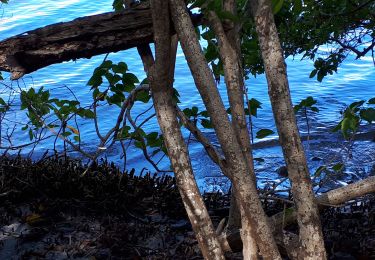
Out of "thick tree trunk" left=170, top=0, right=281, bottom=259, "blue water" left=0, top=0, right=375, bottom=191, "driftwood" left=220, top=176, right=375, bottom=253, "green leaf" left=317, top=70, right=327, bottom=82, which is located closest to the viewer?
"thick tree trunk" left=170, top=0, right=281, bottom=259

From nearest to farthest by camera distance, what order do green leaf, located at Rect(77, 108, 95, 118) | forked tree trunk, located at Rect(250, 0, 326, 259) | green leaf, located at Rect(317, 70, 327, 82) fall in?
1. forked tree trunk, located at Rect(250, 0, 326, 259)
2. green leaf, located at Rect(77, 108, 95, 118)
3. green leaf, located at Rect(317, 70, 327, 82)

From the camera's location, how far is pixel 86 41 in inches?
92.2

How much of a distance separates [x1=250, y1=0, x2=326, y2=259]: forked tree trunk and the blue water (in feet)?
13.0

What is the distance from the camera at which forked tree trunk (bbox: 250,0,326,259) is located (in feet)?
7.40

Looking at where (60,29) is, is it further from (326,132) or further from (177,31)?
(326,132)

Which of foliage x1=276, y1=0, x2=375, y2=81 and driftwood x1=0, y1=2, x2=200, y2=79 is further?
Result: foliage x1=276, y1=0, x2=375, y2=81

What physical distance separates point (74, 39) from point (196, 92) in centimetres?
685

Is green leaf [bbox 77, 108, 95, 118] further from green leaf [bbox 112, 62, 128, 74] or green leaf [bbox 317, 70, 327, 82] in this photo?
green leaf [bbox 317, 70, 327, 82]

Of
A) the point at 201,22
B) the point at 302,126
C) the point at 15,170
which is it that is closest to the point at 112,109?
the point at 302,126

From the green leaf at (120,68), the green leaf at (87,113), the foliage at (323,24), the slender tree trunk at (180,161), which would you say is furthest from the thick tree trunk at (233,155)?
the foliage at (323,24)

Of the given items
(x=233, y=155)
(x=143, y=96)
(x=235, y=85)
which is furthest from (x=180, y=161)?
(x=143, y=96)

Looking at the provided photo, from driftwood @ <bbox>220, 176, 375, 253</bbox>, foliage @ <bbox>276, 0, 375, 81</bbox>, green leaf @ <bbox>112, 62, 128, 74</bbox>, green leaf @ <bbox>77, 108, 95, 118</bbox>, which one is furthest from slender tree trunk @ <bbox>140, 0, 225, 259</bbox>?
foliage @ <bbox>276, 0, 375, 81</bbox>

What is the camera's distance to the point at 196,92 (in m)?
9.14

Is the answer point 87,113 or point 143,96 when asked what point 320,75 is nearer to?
point 143,96
